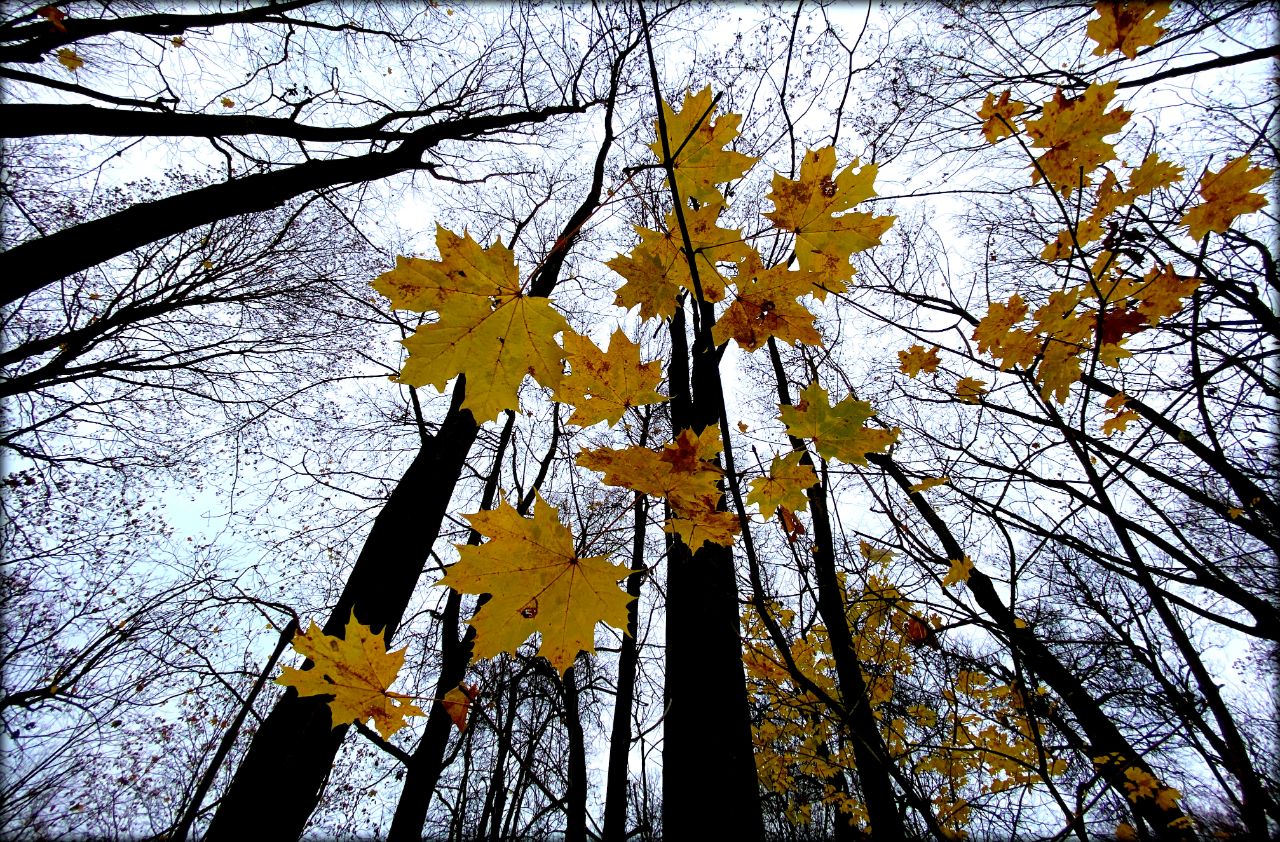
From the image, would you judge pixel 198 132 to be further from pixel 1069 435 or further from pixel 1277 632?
pixel 1277 632

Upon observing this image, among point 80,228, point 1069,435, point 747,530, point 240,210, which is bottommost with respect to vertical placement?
point 747,530

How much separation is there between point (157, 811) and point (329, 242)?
11.8 meters

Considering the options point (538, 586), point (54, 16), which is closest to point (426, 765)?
point (538, 586)

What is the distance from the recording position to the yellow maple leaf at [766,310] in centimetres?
125

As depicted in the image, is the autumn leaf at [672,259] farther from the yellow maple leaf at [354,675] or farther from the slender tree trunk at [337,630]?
the yellow maple leaf at [354,675]

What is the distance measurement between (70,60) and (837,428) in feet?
20.0

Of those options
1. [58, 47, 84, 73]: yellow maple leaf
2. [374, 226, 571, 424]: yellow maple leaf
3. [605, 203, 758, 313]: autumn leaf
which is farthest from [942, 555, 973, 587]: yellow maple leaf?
[58, 47, 84, 73]: yellow maple leaf

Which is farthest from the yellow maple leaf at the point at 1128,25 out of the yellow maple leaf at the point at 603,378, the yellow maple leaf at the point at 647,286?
the yellow maple leaf at the point at 603,378

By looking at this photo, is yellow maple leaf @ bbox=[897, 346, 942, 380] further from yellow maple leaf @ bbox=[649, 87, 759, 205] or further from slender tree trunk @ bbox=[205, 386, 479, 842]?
slender tree trunk @ bbox=[205, 386, 479, 842]

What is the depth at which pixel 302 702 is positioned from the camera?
2340 millimetres

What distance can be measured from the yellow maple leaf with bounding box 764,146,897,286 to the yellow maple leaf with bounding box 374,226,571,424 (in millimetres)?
669

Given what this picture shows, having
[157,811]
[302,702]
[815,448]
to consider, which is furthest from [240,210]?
[157,811]

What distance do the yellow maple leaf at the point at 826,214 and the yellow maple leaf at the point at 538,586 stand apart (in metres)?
0.95

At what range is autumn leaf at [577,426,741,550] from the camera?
104 centimetres
